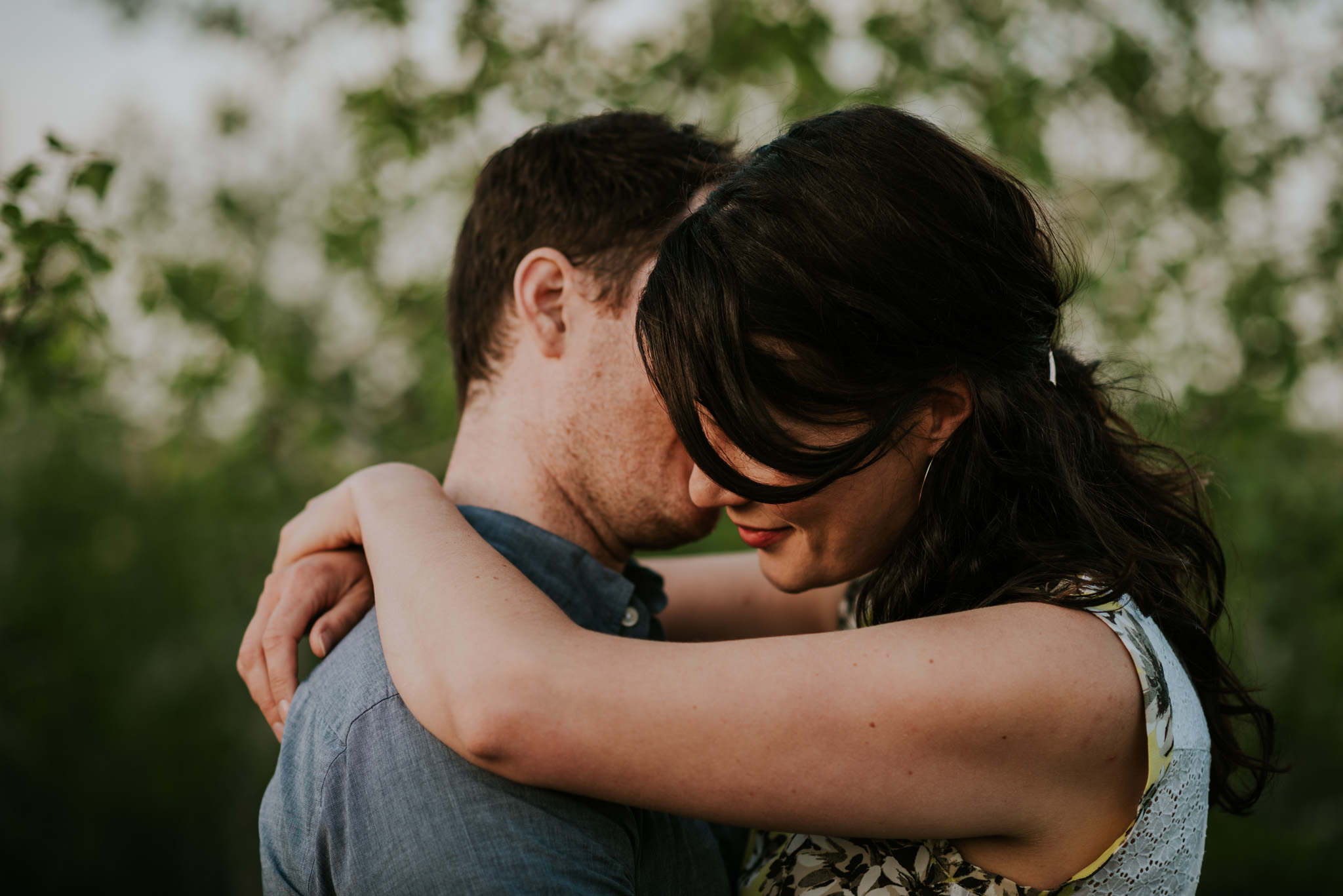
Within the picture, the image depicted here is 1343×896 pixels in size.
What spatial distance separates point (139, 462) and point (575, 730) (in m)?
6.66

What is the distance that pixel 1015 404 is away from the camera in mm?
1566

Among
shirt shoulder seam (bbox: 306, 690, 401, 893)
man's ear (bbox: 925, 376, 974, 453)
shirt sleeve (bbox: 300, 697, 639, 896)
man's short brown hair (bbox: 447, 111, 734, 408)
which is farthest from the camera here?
man's short brown hair (bbox: 447, 111, 734, 408)

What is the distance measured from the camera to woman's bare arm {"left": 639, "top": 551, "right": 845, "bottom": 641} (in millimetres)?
2457

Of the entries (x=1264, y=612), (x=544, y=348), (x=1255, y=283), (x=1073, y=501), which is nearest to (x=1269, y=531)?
(x=1264, y=612)

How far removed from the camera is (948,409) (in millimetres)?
1562

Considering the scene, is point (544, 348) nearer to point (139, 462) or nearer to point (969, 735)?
point (969, 735)

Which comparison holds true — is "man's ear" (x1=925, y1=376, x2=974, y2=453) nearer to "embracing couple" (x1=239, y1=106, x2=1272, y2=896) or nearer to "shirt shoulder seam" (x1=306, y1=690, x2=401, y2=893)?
"embracing couple" (x1=239, y1=106, x2=1272, y2=896)

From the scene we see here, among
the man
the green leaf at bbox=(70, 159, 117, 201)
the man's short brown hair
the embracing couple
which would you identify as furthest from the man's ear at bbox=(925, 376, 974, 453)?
the green leaf at bbox=(70, 159, 117, 201)

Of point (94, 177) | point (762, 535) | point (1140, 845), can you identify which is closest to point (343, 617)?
point (762, 535)

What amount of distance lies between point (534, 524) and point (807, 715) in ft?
2.74

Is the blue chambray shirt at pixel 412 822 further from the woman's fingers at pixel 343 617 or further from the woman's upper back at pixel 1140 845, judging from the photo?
the woman's upper back at pixel 1140 845

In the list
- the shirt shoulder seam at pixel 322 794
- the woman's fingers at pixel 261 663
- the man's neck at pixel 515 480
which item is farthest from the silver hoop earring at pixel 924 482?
the woman's fingers at pixel 261 663

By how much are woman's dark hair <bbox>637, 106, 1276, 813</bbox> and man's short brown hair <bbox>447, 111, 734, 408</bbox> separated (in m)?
0.45

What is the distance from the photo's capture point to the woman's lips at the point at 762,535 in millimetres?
1704
